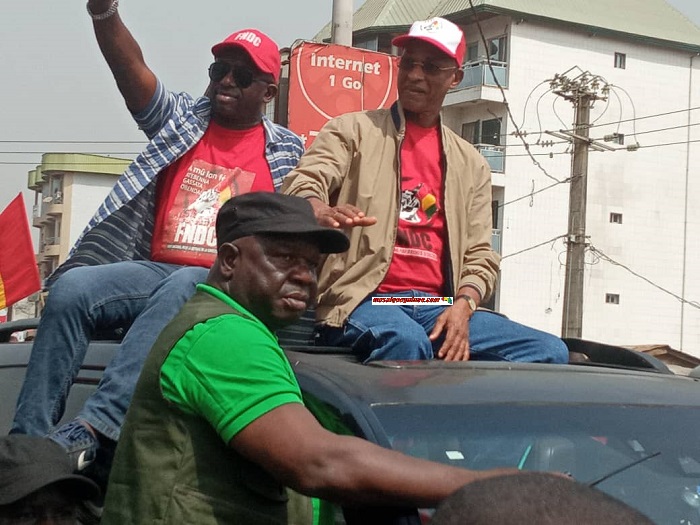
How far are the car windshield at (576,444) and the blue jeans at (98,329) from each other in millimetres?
1207

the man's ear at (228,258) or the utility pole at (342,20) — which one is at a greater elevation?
the utility pole at (342,20)

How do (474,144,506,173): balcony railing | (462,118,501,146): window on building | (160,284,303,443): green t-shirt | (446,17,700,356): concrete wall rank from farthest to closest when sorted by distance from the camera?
(446,17,700,356): concrete wall < (462,118,501,146): window on building < (474,144,506,173): balcony railing < (160,284,303,443): green t-shirt

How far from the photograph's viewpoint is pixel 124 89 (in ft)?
14.0

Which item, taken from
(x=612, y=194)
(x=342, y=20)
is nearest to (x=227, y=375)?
(x=342, y=20)

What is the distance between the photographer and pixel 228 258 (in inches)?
111

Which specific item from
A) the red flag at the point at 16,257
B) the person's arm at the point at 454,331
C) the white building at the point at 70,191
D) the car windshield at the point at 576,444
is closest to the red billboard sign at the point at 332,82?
the red flag at the point at 16,257

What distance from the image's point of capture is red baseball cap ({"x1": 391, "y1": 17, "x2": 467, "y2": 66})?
13.9ft

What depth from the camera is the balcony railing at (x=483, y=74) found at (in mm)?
35500

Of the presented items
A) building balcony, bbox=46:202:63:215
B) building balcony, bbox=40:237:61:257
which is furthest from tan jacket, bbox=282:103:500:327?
building balcony, bbox=40:237:61:257

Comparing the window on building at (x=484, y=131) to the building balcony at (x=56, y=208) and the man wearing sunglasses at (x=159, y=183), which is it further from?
the building balcony at (x=56, y=208)

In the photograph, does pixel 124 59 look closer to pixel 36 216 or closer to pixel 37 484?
pixel 37 484

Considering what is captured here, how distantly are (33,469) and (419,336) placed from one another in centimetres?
116

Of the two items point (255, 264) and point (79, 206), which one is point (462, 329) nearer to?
point (255, 264)

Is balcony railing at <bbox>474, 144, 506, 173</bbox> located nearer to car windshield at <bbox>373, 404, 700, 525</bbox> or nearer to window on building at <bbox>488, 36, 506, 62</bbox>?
window on building at <bbox>488, 36, 506, 62</bbox>
